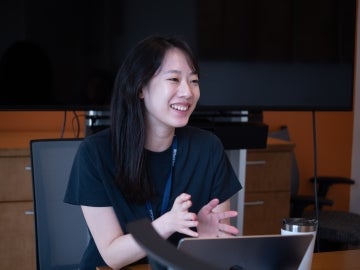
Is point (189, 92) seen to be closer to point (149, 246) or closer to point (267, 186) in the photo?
point (149, 246)

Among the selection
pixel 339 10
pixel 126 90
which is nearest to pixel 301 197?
pixel 339 10

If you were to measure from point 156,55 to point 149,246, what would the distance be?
3.51 ft

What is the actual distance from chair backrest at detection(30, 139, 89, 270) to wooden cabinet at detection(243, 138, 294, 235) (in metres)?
1.35

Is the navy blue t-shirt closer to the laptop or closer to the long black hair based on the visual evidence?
the long black hair

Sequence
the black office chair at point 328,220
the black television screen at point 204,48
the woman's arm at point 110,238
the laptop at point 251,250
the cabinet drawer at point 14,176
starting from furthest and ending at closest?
the black office chair at point 328,220, the cabinet drawer at point 14,176, the black television screen at point 204,48, the woman's arm at point 110,238, the laptop at point 251,250

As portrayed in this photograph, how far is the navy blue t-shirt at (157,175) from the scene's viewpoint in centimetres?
146

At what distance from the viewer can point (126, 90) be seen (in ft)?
5.07

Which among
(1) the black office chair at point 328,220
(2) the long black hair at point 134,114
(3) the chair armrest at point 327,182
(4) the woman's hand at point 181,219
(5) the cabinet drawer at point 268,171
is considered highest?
(2) the long black hair at point 134,114

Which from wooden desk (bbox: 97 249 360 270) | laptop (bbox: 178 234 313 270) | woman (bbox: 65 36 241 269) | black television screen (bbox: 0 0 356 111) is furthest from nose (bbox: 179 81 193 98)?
black television screen (bbox: 0 0 356 111)

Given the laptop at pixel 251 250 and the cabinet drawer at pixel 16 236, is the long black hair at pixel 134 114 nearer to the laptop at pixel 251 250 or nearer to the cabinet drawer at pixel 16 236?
the laptop at pixel 251 250

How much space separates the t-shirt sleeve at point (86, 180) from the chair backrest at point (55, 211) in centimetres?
10

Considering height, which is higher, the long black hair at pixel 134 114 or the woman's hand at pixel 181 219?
the long black hair at pixel 134 114

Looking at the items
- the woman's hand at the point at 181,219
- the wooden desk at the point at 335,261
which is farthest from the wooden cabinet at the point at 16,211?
the woman's hand at the point at 181,219

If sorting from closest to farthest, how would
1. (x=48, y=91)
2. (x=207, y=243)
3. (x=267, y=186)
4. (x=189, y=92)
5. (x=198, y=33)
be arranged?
(x=207, y=243), (x=189, y=92), (x=48, y=91), (x=198, y=33), (x=267, y=186)
